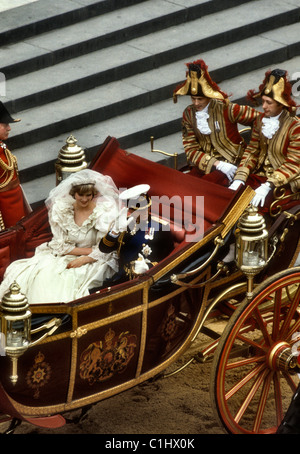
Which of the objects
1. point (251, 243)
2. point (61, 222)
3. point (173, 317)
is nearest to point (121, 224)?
point (61, 222)

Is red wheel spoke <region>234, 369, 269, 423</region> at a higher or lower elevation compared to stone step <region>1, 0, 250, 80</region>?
lower

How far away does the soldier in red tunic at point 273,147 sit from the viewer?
9125 mm

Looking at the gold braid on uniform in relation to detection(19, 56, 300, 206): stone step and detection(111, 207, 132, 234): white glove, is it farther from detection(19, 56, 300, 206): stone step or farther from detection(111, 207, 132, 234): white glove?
detection(111, 207, 132, 234): white glove

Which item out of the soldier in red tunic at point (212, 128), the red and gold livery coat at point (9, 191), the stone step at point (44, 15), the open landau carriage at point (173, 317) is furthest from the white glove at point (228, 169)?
the stone step at point (44, 15)

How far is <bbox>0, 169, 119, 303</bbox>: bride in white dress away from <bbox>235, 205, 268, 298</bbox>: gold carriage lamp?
84 cm

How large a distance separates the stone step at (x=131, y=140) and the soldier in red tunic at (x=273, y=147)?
1.93 m

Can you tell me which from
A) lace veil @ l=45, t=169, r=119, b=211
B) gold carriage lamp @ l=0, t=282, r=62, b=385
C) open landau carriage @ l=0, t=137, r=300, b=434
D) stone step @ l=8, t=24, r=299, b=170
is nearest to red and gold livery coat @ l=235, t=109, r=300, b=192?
open landau carriage @ l=0, t=137, r=300, b=434

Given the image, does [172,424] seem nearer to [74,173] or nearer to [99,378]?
[99,378]

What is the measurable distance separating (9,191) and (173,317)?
1.90 metres

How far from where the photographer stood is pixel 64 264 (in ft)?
28.8

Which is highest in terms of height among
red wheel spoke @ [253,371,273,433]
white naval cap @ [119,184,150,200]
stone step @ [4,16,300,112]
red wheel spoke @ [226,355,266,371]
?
white naval cap @ [119,184,150,200]

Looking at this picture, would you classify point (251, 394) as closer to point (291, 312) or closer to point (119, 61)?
point (291, 312)

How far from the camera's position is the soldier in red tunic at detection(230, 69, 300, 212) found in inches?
359
